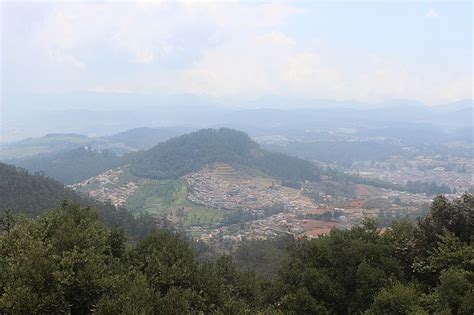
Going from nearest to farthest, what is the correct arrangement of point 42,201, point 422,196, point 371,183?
point 42,201
point 422,196
point 371,183

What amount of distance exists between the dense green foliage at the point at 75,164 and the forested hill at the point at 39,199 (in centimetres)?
5851

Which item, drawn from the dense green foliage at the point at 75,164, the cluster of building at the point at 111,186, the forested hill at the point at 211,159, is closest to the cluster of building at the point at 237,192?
the forested hill at the point at 211,159

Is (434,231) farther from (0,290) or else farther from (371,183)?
(371,183)

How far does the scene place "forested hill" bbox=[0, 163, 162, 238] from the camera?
5494 centimetres

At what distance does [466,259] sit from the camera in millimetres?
16375

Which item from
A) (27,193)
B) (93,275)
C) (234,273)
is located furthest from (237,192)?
(93,275)

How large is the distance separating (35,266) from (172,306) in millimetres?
4633

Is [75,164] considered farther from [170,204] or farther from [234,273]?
[234,273]

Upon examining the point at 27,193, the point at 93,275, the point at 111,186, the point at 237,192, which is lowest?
the point at 237,192

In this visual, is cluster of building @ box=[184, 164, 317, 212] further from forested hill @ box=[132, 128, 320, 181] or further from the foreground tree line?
the foreground tree line

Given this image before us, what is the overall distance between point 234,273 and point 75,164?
13019 cm

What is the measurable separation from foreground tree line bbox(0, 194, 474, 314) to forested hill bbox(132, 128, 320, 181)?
103890 mm

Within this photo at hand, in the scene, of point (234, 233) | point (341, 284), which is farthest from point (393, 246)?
point (234, 233)

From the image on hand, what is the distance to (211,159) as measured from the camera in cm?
13738
